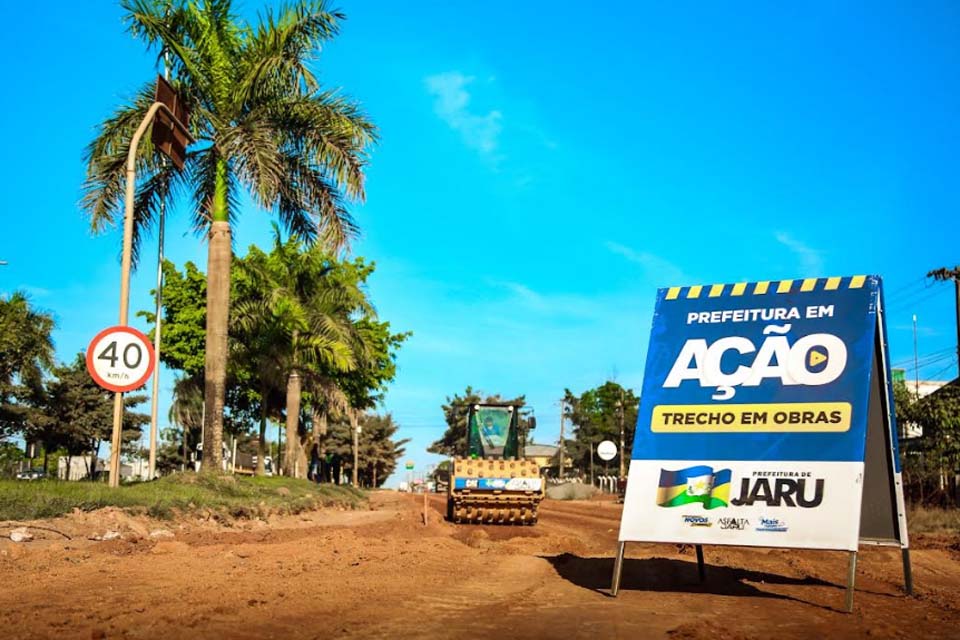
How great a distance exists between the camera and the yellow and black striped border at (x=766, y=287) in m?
8.89

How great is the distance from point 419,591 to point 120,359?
797 cm

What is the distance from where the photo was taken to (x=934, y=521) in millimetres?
22641

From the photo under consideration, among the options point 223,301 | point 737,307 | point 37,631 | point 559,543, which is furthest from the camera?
point 223,301

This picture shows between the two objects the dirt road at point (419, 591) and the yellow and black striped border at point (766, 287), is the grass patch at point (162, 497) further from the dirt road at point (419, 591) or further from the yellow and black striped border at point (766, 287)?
the yellow and black striped border at point (766, 287)

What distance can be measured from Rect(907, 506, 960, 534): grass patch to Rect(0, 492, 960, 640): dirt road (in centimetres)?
819

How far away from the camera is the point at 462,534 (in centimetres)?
1973

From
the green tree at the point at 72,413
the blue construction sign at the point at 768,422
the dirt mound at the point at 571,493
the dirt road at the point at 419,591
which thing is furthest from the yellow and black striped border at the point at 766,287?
the green tree at the point at 72,413

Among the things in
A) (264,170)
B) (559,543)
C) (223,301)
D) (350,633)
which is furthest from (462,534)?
(350,633)

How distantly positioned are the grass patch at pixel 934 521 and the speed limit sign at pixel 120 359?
16.4 m

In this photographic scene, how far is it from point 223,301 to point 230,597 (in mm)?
14317

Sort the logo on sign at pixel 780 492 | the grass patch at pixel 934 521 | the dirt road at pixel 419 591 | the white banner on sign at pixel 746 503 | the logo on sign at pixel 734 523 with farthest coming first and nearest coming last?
1. the grass patch at pixel 934 521
2. the logo on sign at pixel 734 523
3. the logo on sign at pixel 780 492
4. the white banner on sign at pixel 746 503
5. the dirt road at pixel 419 591

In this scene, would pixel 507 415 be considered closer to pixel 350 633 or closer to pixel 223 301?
pixel 223 301

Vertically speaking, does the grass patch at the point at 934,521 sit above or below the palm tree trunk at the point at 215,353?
below

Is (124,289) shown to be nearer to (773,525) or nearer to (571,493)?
(773,525)
